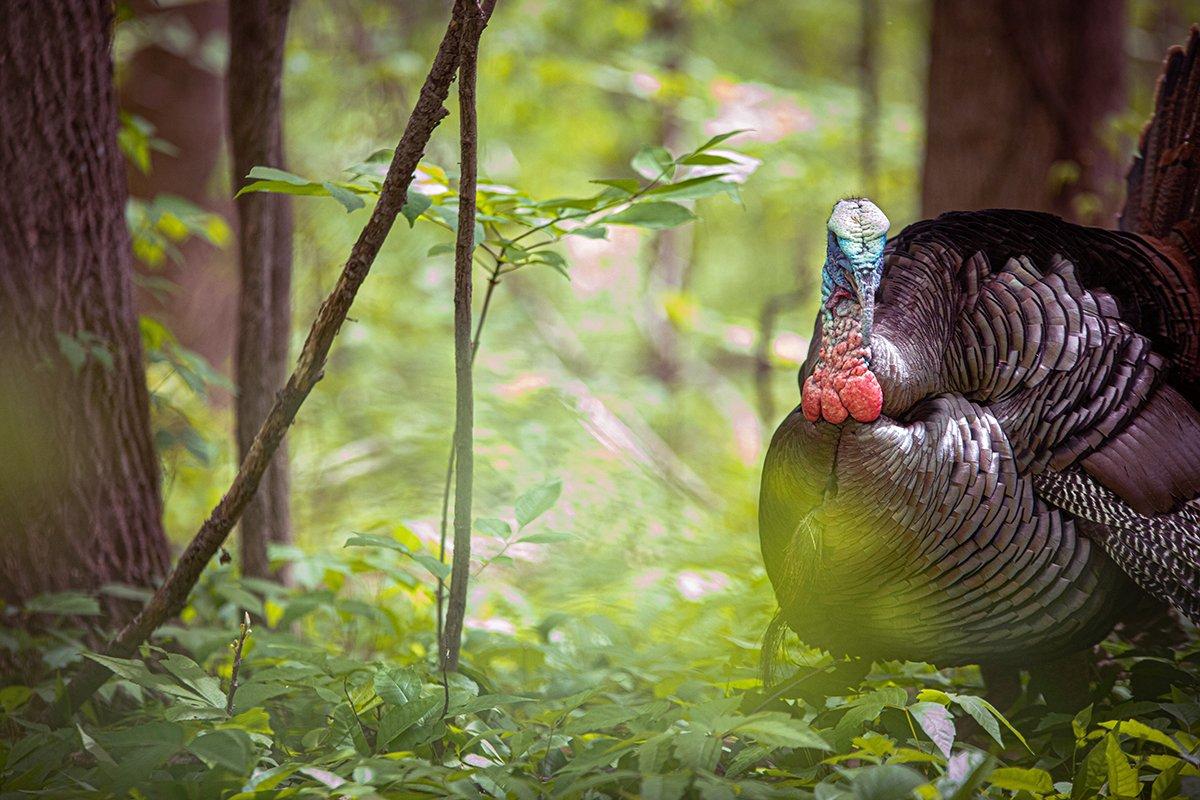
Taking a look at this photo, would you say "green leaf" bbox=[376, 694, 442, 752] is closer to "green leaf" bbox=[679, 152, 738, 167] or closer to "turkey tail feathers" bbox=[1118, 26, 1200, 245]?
"green leaf" bbox=[679, 152, 738, 167]

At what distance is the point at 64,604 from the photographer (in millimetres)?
2328

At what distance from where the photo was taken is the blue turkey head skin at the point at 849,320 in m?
2.18

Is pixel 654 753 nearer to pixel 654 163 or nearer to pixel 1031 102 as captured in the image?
pixel 654 163

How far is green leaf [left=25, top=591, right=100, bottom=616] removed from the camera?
2.33m

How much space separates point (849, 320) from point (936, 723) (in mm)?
882

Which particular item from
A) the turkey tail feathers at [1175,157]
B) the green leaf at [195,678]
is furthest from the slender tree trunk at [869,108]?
the green leaf at [195,678]

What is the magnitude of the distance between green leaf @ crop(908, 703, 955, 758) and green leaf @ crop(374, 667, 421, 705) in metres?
0.96

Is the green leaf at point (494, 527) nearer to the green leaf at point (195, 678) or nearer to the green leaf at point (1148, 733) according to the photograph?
the green leaf at point (195, 678)

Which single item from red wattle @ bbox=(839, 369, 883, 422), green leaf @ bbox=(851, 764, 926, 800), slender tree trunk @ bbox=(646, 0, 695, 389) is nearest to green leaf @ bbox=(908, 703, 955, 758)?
green leaf @ bbox=(851, 764, 926, 800)

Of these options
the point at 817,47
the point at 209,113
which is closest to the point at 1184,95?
the point at 209,113

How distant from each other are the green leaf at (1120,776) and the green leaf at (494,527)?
4.08ft

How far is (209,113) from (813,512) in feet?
18.1

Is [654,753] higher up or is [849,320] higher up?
[849,320]

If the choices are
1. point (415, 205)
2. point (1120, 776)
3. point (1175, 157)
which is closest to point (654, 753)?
point (1120, 776)
